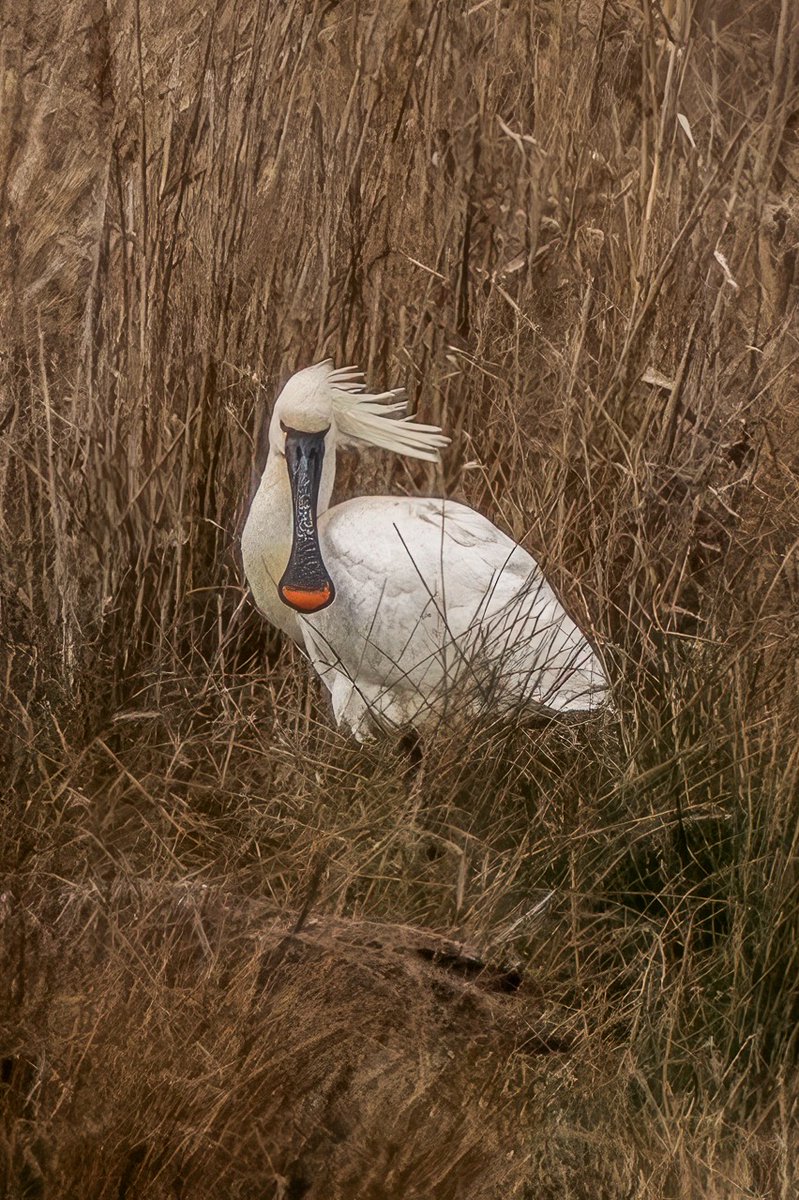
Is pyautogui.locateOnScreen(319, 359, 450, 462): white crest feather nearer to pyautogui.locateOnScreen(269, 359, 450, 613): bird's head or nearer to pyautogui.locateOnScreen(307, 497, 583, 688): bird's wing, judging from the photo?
pyautogui.locateOnScreen(269, 359, 450, 613): bird's head

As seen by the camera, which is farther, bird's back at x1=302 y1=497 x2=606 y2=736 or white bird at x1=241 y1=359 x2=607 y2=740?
white bird at x1=241 y1=359 x2=607 y2=740

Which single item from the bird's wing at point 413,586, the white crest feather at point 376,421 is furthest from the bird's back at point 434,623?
the white crest feather at point 376,421

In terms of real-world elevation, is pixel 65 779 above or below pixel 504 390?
below

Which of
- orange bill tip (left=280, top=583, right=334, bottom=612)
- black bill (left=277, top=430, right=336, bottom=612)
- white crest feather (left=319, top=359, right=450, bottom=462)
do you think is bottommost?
orange bill tip (left=280, top=583, right=334, bottom=612)

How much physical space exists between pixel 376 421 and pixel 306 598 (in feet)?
1.36

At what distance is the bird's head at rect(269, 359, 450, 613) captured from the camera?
346cm

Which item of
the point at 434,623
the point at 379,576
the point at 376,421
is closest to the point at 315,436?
the point at 376,421

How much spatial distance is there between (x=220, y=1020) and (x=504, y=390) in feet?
5.37

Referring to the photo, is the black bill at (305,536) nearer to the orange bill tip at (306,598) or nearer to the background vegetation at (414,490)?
the orange bill tip at (306,598)

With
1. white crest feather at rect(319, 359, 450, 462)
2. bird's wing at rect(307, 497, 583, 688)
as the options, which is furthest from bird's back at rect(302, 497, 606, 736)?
white crest feather at rect(319, 359, 450, 462)

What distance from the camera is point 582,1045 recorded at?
8.30 ft

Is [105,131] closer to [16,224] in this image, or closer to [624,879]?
[16,224]

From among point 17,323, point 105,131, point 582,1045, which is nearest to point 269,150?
point 105,131

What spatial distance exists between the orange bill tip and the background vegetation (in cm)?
Answer: 17
